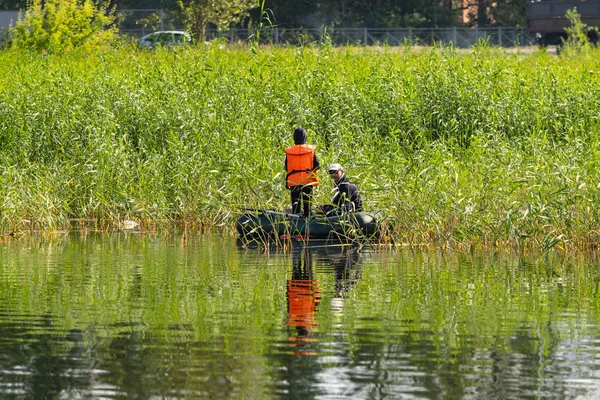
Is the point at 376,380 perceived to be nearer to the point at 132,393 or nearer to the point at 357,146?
the point at 132,393

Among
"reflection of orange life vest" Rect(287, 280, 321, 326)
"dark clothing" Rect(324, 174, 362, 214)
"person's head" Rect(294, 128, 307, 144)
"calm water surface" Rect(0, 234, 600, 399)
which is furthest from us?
"person's head" Rect(294, 128, 307, 144)

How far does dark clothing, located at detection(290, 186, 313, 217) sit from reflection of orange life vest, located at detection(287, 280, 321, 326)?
12.8 feet

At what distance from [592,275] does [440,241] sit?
276cm

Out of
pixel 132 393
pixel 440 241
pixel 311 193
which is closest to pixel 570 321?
pixel 132 393

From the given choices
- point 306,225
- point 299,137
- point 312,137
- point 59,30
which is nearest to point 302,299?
point 306,225

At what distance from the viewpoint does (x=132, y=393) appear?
7270 millimetres

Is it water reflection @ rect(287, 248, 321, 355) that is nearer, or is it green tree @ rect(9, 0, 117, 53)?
water reflection @ rect(287, 248, 321, 355)

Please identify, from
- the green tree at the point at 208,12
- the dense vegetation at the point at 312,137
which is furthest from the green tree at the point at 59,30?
the green tree at the point at 208,12

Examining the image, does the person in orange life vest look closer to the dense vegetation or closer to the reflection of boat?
the dense vegetation

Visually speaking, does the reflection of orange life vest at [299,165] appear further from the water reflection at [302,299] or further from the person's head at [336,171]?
the water reflection at [302,299]

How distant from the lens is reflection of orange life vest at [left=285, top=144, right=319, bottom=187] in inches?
659

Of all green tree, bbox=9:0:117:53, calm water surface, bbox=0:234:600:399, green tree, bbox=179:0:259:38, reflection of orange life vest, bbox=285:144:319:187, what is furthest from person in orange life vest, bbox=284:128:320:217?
green tree, bbox=179:0:259:38

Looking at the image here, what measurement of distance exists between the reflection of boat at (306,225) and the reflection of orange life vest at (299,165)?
0.89 metres

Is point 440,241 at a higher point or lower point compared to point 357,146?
lower
